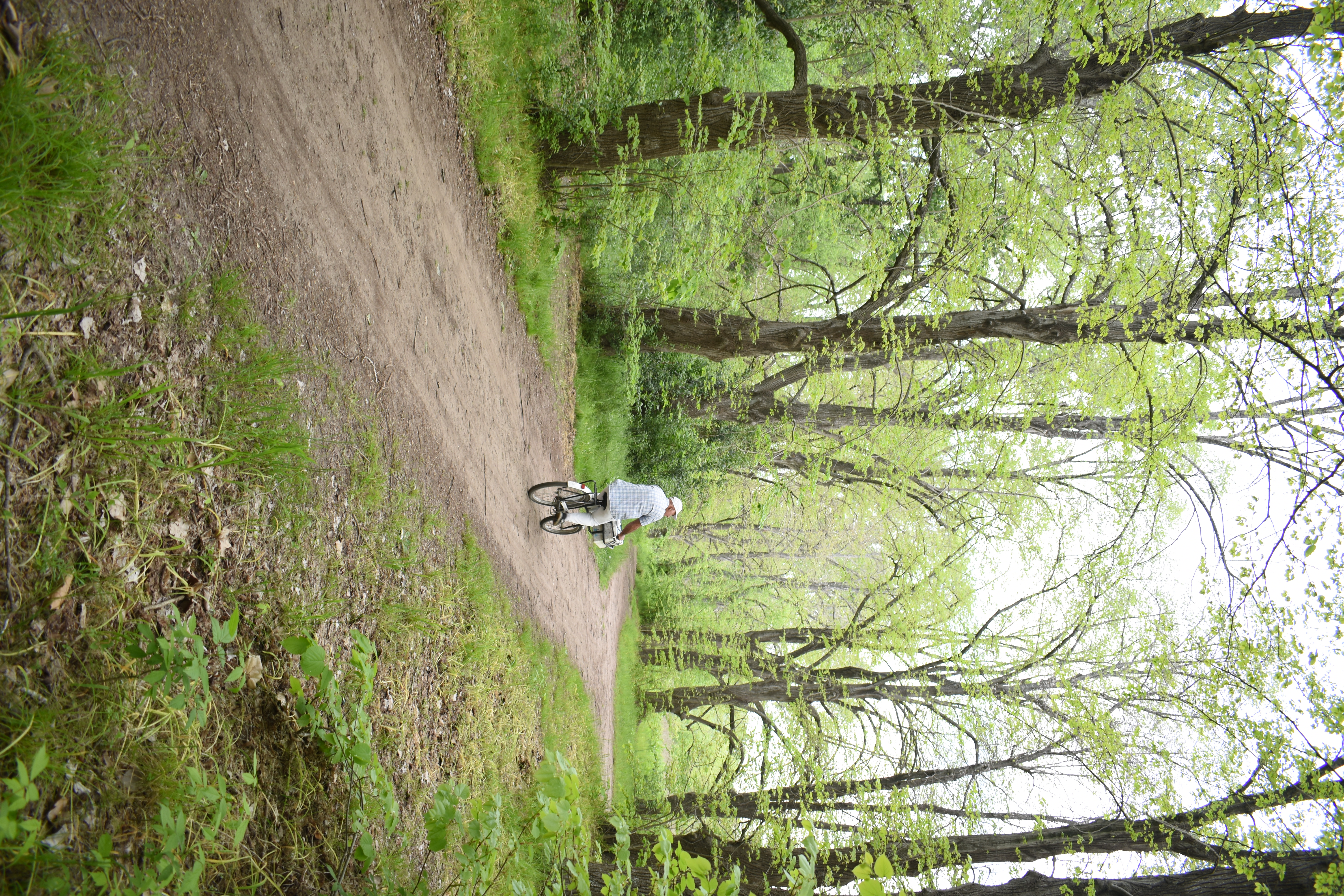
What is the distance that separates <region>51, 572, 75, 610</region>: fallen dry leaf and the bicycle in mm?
5997

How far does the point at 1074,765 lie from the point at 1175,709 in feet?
Result: 4.57

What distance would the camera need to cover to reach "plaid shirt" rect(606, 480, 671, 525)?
9.02 meters

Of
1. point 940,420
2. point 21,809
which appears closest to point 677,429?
point 940,420

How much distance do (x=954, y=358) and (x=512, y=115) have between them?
18.9 feet

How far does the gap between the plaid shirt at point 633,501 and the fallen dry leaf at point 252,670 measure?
5.52 meters

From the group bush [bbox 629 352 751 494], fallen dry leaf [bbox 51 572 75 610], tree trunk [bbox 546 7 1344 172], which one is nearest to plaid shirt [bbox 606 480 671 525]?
bush [bbox 629 352 751 494]

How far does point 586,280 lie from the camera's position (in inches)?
441

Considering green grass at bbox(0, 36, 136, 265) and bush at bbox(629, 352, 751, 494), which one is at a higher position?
bush at bbox(629, 352, 751, 494)

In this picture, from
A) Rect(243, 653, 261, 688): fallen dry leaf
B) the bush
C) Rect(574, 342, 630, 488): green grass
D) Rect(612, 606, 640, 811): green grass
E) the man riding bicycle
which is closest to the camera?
Rect(243, 653, 261, 688): fallen dry leaf

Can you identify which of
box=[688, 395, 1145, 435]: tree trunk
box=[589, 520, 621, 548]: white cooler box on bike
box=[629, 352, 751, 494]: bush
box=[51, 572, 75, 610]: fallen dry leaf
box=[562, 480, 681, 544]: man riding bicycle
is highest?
box=[629, 352, 751, 494]: bush

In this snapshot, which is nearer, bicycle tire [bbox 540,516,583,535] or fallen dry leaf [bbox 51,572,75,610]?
fallen dry leaf [bbox 51,572,75,610]

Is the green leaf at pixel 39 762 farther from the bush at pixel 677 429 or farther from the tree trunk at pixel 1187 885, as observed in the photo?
the bush at pixel 677 429

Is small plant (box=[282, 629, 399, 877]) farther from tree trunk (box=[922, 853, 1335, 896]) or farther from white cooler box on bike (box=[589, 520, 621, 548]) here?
white cooler box on bike (box=[589, 520, 621, 548])

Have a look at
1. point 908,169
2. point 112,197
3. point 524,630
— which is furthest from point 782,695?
point 112,197
